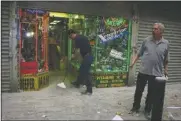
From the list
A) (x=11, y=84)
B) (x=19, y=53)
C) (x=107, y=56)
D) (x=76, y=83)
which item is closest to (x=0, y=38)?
(x=19, y=53)

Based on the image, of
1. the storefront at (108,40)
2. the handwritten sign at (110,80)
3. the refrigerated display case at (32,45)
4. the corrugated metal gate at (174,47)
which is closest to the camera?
the refrigerated display case at (32,45)

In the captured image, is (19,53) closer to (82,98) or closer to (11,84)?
(11,84)

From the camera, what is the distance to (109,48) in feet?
31.1

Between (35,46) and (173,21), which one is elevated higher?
(173,21)

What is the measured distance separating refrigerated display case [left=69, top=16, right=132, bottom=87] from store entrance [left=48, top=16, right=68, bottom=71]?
3.14 m

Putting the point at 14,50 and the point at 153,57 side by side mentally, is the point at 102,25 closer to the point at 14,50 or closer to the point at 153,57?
the point at 14,50

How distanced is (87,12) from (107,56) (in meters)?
1.56

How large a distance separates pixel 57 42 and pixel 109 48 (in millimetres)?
4263

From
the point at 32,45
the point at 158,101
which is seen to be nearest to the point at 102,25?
the point at 32,45

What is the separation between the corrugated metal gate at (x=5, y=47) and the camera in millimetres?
7871

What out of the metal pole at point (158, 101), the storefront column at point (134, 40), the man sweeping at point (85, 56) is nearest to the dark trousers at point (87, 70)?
the man sweeping at point (85, 56)

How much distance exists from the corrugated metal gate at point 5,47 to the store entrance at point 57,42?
4.46 m

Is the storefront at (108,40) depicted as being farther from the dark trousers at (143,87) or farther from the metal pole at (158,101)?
the metal pole at (158,101)

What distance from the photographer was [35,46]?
8500 mm
